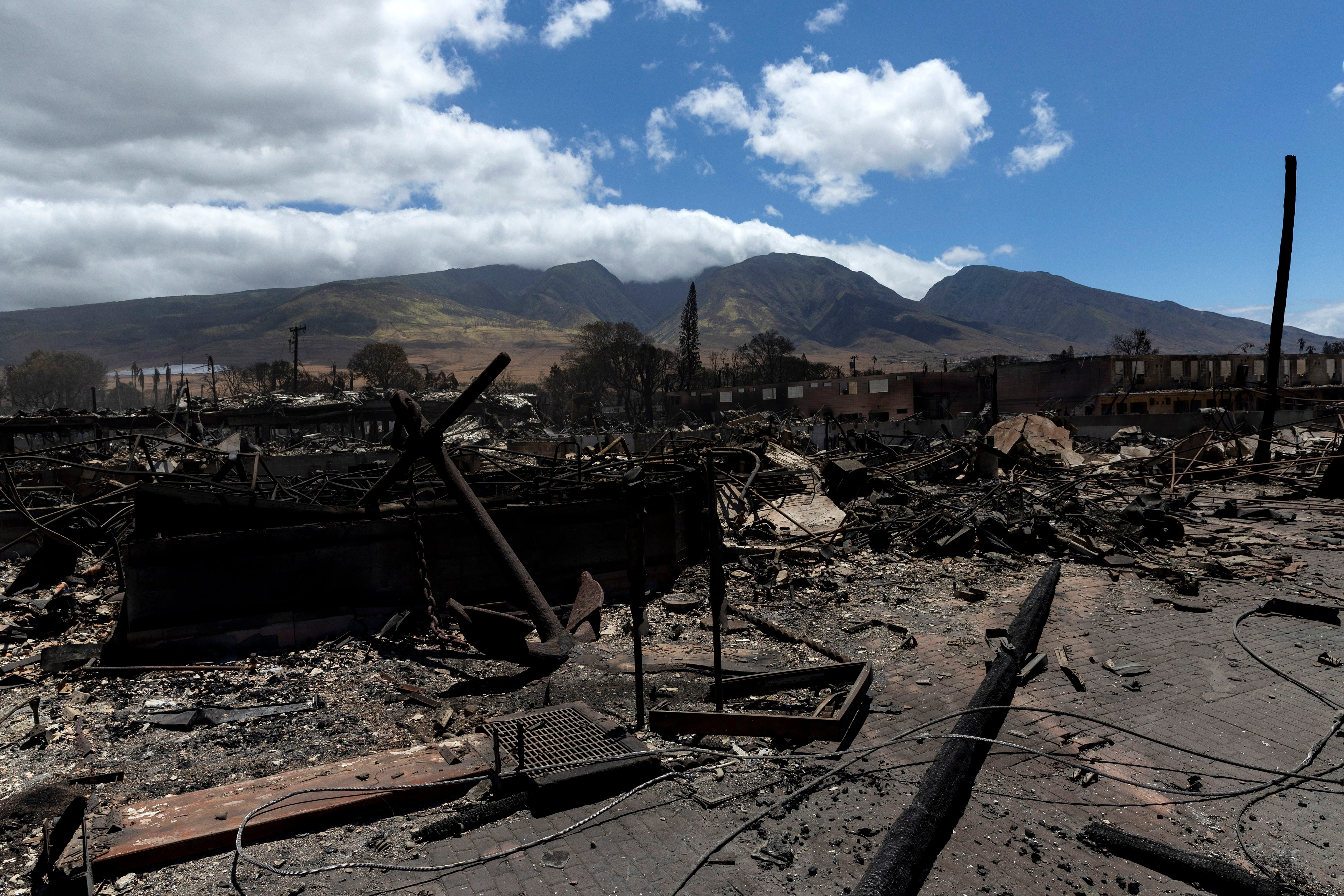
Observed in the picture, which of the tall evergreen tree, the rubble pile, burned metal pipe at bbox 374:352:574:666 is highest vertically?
the tall evergreen tree

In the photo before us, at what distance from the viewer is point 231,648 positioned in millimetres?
6426

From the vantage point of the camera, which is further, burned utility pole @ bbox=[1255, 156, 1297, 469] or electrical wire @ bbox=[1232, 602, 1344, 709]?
burned utility pole @ bbox=[1255, 156, 1297, 469]

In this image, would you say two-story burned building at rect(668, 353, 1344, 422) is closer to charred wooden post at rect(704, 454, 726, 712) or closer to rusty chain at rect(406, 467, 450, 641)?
rusty chain at rect(406, 467, 450, 641)

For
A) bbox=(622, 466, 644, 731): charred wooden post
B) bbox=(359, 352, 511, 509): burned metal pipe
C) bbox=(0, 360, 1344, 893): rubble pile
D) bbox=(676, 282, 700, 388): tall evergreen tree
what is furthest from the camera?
bbox=(676, 282, 700, 388): tall evergreen tree

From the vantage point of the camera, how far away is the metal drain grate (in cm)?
415

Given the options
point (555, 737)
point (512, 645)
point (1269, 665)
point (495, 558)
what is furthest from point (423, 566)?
point (1269, 665)

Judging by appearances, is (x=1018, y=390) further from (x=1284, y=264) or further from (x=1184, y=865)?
(x=1184, y=865)

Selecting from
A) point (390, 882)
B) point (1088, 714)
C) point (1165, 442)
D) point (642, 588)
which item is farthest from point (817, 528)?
point (1165, 442)

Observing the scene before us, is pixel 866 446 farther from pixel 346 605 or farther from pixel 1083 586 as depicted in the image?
pixel 346 605

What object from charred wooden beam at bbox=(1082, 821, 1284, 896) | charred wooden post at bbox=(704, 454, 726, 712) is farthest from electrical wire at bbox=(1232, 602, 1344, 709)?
charred wooden post at bbox=(704, 454, 726, 712)

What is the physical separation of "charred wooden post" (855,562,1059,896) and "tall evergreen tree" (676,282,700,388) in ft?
202

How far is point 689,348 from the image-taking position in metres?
68.5

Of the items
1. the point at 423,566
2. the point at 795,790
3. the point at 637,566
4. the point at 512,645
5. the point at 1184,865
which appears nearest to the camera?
the point at 1184,865

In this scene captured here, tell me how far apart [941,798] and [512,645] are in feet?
10.4
